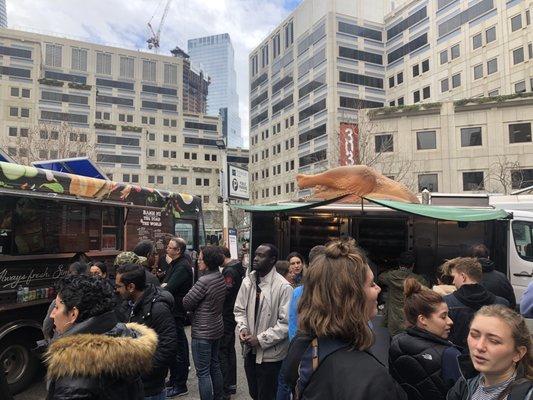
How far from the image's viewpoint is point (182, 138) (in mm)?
85625

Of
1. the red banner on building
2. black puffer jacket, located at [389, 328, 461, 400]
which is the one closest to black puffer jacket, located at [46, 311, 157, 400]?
black puffer jacket, located at [389, 328, 461, 400]

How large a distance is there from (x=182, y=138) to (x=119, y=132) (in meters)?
13.5

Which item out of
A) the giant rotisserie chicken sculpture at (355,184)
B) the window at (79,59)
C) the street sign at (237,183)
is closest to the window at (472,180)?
the street sign at (237,183)

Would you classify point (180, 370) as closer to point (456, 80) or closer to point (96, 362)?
point (96, 362)

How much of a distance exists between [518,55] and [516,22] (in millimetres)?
3616

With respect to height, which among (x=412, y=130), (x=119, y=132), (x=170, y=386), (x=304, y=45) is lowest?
(x=170, y=386)

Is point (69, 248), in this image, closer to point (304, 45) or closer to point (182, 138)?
point (304, 45)

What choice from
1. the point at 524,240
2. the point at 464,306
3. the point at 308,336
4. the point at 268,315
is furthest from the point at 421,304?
the point at 524,240

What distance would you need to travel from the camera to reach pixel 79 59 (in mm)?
83312

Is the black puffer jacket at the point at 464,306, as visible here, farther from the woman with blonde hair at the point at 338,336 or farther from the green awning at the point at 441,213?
the green awning at the point at 441,213

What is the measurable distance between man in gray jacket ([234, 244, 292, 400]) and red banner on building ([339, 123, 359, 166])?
79.5 feet

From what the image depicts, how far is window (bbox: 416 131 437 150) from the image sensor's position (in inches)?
1486

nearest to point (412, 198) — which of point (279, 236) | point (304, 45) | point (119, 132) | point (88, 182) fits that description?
point (279, 236)

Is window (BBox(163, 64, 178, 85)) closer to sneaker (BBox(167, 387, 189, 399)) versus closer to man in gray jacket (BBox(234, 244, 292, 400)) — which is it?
sneaker (BBox(167, 387, 189, 399))
